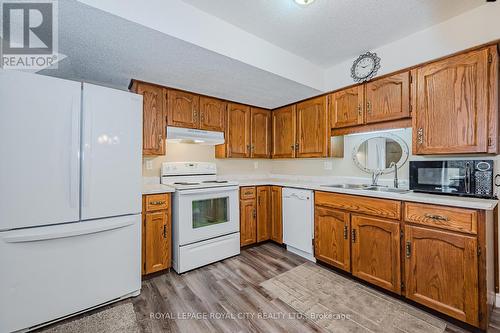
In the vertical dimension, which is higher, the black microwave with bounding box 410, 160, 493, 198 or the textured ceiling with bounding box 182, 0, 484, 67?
the textured ceiling with bounding box 182, 0, 484, 67

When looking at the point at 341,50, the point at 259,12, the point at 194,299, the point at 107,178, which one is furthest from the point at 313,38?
the point at 194,299

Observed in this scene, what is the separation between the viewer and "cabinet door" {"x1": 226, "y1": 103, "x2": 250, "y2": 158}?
3215mm

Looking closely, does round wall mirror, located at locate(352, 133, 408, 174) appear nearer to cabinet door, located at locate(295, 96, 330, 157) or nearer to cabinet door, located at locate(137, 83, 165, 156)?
cabinet door, located at locate(295, 96, 330, 157)

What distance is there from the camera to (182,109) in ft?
9.01

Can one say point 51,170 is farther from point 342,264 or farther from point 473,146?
point 473,146

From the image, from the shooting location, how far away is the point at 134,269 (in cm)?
195

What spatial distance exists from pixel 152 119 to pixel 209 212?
1.26 meters

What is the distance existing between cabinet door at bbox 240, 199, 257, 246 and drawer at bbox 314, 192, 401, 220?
0.93m

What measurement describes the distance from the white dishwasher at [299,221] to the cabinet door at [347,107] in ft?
3.04

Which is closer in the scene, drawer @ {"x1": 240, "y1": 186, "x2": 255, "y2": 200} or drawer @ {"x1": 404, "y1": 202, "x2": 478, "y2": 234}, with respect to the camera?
drawer @ {"x1": 404, "y1": 202, "x2": 478, "y2": 234}

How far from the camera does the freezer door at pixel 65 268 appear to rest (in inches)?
57.8

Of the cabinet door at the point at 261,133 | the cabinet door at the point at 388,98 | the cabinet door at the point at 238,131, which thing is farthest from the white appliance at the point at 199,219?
the cabinet door at the point at 388,98

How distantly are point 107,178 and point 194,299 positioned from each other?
128 centimetres

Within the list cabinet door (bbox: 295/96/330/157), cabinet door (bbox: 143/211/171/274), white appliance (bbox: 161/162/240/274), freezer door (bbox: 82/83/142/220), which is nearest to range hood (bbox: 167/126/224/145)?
white appliance (bbox: 161/162/240/274)
